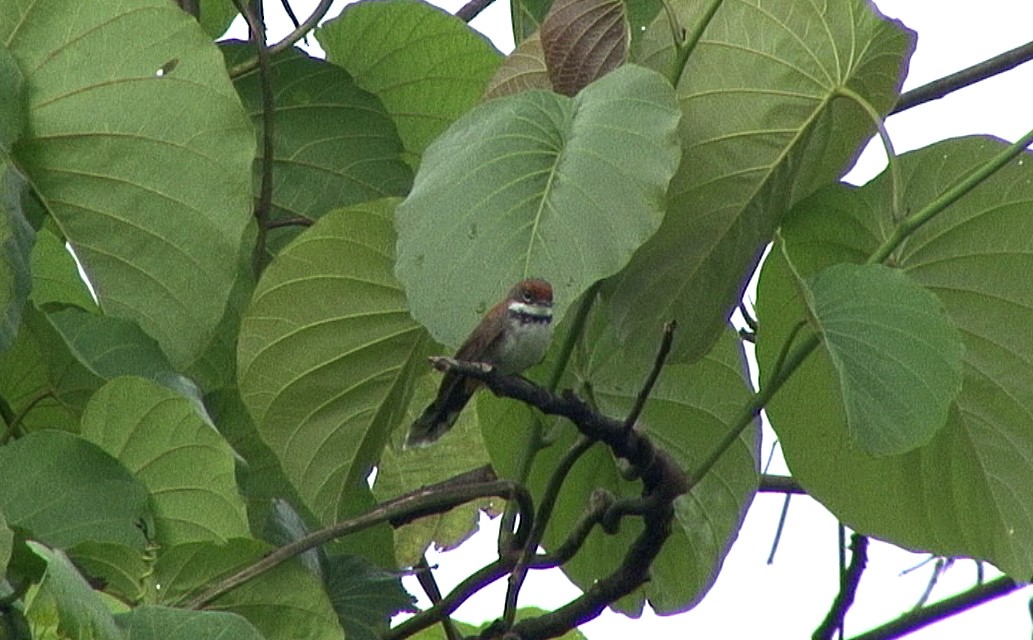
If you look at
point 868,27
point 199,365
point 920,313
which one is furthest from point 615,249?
point 199,365

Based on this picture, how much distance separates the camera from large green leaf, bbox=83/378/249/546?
83.0 inches

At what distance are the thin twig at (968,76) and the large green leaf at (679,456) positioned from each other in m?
0.57

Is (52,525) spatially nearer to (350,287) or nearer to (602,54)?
(350,287)

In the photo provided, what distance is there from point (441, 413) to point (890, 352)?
0.74 m

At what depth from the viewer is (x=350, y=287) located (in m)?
2.44

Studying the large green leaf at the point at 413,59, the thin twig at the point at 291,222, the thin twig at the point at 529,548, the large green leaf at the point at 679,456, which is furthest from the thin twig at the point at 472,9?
the thin twig at the point at 529,548

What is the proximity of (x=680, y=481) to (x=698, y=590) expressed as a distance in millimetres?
513

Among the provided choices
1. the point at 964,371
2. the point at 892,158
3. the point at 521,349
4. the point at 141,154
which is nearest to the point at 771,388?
the point at 892,158

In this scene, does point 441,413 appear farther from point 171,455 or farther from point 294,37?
point 294,37

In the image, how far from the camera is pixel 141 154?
7.66 feet

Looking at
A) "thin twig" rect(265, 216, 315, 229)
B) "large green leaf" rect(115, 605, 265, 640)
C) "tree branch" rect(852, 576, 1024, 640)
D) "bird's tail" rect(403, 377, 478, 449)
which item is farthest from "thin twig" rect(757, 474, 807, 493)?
"large green leaf" rect(115, 605, 265, 640)

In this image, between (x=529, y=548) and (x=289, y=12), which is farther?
(x=289, y=12)

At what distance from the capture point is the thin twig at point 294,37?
2686 mm

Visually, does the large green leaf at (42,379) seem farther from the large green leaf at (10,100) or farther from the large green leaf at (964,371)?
the large green leaf at (964,371)
